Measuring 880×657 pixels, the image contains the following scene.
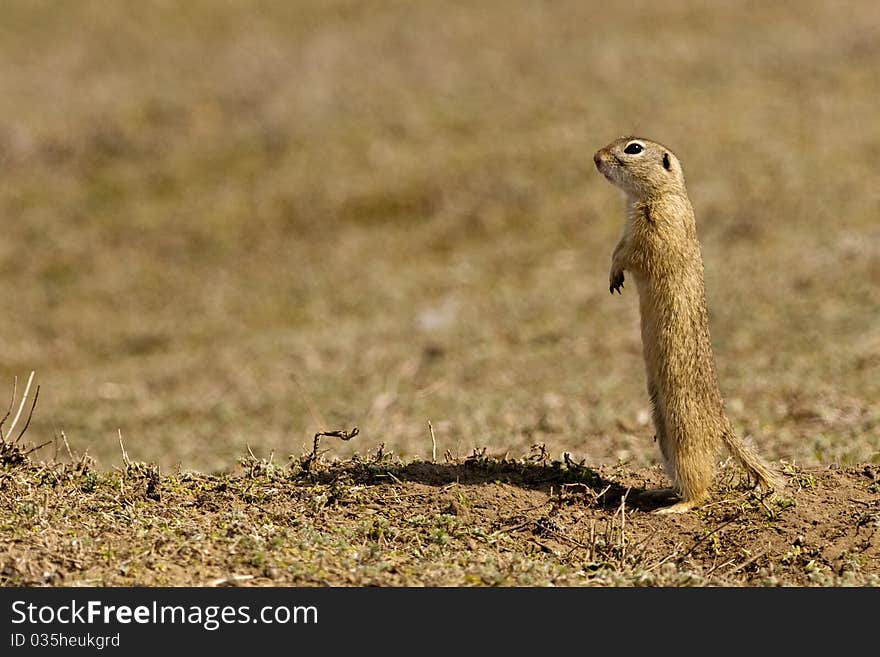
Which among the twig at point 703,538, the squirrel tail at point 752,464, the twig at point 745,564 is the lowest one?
the twig at point 745,564

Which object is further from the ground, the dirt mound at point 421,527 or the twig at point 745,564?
the dirt mound at point 421,527

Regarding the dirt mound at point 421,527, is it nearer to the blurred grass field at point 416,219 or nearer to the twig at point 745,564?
the twig at point 745,564

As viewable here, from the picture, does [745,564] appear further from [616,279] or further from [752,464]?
[616,279]

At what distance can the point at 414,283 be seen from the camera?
15055 millimetres

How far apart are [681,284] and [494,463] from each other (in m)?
1.44

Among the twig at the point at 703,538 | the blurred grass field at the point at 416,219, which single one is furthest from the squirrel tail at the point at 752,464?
Result: the blurred grass field at the point at 416,219

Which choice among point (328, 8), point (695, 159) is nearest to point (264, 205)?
point (695, 159)

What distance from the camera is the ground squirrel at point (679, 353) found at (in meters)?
5.94

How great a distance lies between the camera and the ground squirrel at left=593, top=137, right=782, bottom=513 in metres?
5.94

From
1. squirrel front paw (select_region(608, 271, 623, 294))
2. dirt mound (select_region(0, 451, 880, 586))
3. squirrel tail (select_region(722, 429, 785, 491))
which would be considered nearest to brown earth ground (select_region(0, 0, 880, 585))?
dirt mound (select_region(0, 451, 880, 586))

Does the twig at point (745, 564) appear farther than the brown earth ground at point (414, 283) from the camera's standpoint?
No

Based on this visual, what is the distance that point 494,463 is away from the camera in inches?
258

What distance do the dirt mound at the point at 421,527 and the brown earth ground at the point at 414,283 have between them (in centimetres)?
2

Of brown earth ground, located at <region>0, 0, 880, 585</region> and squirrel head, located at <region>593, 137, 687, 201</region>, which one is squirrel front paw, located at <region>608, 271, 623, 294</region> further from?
brown earth ground, located at <region>0, 0, 880, 585</region>
